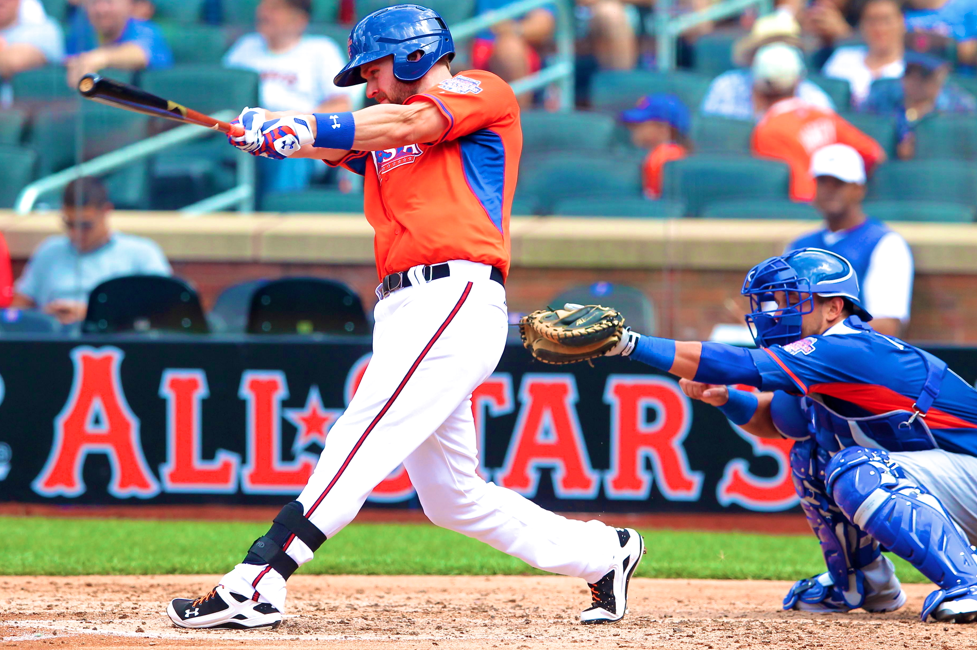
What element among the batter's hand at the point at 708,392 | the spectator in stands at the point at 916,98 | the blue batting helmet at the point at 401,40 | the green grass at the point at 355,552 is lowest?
the green grass at the point at 355,552

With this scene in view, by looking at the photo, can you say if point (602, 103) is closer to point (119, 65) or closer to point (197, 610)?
point (119, 65)

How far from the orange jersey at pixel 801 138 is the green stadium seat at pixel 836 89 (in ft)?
0.31

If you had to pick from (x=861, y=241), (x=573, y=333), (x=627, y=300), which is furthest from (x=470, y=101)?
(x=627, y=300)

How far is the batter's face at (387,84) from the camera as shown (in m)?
3.52

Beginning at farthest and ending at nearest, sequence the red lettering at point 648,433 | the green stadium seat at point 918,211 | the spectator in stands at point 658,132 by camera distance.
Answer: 1. the spectator in stands at point 658,132
2. the green stadium seat at point 918,211
3. the red lettering at point 648,433

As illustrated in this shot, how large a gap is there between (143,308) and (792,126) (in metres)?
3.67

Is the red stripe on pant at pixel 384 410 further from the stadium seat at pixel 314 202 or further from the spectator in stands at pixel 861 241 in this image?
the stadium seat at pixel 314 202

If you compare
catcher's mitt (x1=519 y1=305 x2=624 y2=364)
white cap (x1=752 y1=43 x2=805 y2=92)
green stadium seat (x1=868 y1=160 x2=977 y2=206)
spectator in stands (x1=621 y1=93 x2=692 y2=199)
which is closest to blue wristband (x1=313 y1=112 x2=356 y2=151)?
catcher's mitt (x1=519 y1=305 x2=624 y2=364)

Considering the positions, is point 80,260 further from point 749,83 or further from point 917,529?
point 917,529

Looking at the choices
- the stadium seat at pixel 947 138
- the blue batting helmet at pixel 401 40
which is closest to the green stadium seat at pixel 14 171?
the blue batting helmet at pixel 401 40

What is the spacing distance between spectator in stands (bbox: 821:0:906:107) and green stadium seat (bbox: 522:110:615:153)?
4.48ft

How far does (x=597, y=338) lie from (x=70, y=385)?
368 cm

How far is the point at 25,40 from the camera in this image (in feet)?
23.2

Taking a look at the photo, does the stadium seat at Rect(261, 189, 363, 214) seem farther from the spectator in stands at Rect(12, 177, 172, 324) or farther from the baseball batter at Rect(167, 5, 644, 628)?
the baseball batter at Rect(167, 5, 644, 628)
